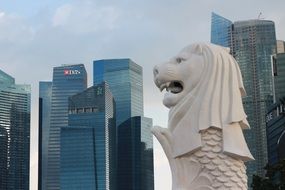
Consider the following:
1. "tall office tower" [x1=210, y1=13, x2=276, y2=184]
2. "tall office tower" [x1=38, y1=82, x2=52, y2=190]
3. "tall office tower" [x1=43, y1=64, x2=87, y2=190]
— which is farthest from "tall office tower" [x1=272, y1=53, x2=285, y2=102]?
"tall office tower" [x1=38, y1=82, x2=52, y2=190]

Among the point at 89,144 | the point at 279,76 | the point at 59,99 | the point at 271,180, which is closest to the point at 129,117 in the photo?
the point at 59,99

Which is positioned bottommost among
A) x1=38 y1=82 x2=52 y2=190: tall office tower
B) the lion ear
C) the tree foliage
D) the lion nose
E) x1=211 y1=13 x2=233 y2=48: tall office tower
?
the tree foliage

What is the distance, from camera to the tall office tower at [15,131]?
96375mm

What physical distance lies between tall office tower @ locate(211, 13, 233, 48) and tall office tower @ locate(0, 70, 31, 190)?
3388 cm

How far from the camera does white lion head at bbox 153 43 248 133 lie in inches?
384

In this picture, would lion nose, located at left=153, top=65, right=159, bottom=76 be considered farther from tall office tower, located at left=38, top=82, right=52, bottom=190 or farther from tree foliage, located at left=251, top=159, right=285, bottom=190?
tall office tower, located at left=38, top=82, right=52, bottom=190

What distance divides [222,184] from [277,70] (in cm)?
6449

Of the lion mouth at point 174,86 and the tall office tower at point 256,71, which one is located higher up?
the tall office tower at point 256,71

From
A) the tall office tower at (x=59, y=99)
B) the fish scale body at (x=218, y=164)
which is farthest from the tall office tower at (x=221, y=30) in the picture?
the fish scale body at (x=218, y=164)

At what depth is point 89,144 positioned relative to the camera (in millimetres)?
92188

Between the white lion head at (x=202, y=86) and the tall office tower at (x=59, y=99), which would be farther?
the tall office tower at (x=59, y=99)

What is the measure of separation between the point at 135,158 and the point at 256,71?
22.7 metres

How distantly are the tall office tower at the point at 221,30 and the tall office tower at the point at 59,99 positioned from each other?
2378 cm

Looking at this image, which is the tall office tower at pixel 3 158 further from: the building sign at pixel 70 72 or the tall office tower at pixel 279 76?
the tall office tower at pixel 279 76
